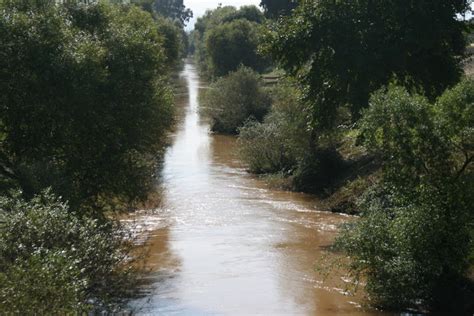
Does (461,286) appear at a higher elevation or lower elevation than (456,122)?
lower

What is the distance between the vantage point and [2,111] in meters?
19.0

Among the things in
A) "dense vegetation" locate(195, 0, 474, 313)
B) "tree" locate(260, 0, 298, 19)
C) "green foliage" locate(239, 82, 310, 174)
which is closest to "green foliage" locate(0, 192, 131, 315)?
"dense vegetation" locate(195, 0, 474, 313)

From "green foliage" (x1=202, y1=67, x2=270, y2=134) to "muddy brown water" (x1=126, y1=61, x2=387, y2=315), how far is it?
12.9 meters

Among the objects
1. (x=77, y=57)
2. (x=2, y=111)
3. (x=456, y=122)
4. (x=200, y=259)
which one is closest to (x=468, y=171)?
(x=456, y=122)

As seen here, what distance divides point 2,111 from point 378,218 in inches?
395

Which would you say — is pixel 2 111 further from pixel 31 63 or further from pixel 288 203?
pixel 288 203

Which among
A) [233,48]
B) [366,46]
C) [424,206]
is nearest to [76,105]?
[424,206]

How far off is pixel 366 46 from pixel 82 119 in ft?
39.0

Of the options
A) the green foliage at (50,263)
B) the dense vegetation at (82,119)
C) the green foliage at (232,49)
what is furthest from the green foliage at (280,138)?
the green foliage at (232,49)

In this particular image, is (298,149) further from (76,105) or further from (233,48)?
(233,48)

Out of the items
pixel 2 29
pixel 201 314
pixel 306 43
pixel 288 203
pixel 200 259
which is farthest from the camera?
pixel 288 203

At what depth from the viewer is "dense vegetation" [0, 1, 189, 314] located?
1551cm

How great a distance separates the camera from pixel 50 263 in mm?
10477

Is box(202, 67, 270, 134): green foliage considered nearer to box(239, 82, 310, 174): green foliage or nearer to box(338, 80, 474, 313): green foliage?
box(239, 82, 310, 174): green foliage
